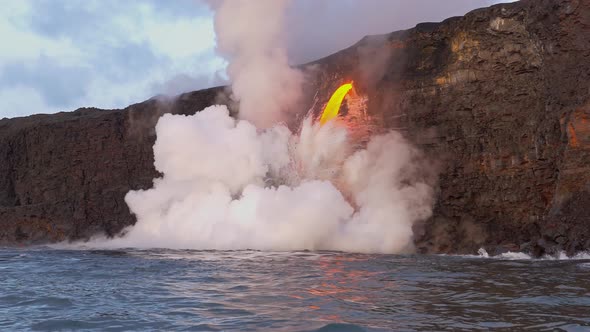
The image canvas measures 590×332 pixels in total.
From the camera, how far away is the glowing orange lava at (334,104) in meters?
30.9

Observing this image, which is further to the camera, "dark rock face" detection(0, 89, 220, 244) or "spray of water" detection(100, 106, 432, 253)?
"dark rock face" detection(0, 89, 220, 244)

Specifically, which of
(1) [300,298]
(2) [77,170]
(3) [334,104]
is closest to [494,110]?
(3) [334,104]

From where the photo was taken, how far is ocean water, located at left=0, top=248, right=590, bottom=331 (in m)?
7.92

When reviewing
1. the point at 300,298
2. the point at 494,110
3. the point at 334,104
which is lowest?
the point at 300,298

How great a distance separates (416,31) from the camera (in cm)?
2959

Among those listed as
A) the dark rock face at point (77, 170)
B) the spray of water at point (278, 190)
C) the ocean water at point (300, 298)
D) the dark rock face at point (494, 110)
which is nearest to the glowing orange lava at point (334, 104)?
the dark rock face at point (494, 110)

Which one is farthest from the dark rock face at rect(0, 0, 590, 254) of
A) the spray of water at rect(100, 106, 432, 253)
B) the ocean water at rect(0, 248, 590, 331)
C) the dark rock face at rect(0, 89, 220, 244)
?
the dark rock face at rect(0, 89, 220, 244)

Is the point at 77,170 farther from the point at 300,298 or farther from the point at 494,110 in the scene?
the point at 300,298

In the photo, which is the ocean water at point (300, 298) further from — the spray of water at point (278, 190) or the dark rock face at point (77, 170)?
the dark rock face at point (77, 170)

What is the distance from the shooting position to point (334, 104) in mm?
31141

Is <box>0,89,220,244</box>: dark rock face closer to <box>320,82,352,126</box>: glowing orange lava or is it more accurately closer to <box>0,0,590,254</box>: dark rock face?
<box>320,82,352,126</box>: glowing orange lava

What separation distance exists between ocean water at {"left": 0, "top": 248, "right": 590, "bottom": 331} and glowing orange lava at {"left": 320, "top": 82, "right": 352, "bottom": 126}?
15082 mm

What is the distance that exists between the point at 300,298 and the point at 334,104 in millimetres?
21744

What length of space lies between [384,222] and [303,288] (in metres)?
14.9
